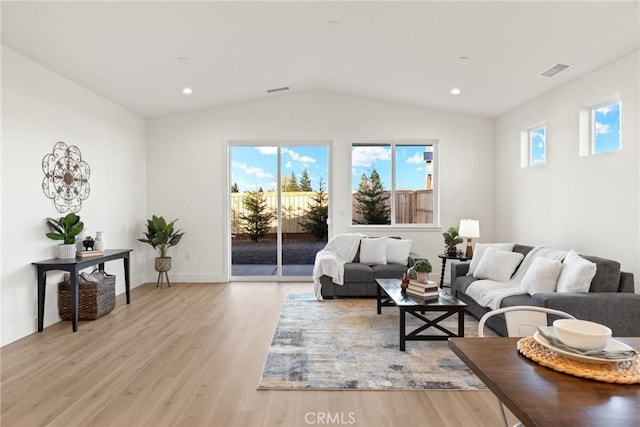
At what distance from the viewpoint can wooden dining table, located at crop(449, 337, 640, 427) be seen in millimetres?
975

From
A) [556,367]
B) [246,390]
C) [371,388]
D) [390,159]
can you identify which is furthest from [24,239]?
[390,159]

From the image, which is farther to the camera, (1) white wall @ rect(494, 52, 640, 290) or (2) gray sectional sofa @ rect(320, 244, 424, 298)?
(2) gray sectional sofa @ rect(320, 244, 424, 298)

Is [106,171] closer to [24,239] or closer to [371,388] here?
[24,239]

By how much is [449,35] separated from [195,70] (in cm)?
315

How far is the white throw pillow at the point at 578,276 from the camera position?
3.46 meters

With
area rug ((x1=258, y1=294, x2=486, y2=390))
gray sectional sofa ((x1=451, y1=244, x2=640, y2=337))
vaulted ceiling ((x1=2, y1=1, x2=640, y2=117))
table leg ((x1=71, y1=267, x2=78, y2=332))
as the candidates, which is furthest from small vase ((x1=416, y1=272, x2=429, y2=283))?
table leg ((x1=71, y1=267, x2=78, y2=332))

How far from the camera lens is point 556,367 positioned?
4.14 ft

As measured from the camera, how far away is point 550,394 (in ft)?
3.62

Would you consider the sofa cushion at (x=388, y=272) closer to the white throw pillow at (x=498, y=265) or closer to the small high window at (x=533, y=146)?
the white throw pillow at (x=498, y=265)

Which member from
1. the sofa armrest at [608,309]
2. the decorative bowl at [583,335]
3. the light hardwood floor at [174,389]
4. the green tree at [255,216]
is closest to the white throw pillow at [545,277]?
the sofa armrest at [608,309]

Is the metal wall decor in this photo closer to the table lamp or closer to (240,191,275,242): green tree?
(240,191,275,242): green tree

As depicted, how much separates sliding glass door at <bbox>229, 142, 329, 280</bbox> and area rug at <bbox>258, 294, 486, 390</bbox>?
234cm

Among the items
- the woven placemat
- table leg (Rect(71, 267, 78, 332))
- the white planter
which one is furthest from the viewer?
the white planter

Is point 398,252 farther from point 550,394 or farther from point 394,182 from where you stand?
point 550,394
